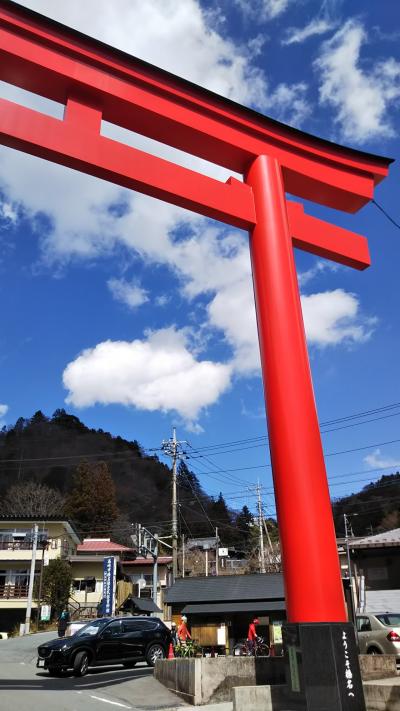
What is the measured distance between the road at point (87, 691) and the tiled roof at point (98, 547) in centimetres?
3065

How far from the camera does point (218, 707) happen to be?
7.48 metres

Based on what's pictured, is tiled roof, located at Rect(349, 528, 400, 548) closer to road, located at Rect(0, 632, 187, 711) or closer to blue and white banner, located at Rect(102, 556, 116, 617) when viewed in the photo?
road, located at Rect(0, 632, 187, 711)

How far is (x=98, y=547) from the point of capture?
4581cm

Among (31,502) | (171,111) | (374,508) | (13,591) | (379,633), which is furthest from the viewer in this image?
(374,508)

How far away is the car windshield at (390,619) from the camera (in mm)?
12484

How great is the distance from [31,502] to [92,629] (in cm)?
4607

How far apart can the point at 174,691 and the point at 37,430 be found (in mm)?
98319

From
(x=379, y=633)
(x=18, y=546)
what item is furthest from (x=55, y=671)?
(x=18, y=546)

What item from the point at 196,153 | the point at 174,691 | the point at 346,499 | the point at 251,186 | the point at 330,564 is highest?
the point at 346,499

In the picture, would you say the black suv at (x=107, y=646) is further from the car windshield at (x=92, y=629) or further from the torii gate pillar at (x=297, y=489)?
the torii gate pillar at (x=297, y=489)

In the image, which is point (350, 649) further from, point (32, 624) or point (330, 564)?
point (32, 624)

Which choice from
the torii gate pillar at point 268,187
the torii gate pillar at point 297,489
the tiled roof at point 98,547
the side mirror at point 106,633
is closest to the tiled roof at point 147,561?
the tiled roof at point 98,547

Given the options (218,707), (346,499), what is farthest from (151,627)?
(346,499)

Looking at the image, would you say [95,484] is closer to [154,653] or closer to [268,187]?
[154,653]
